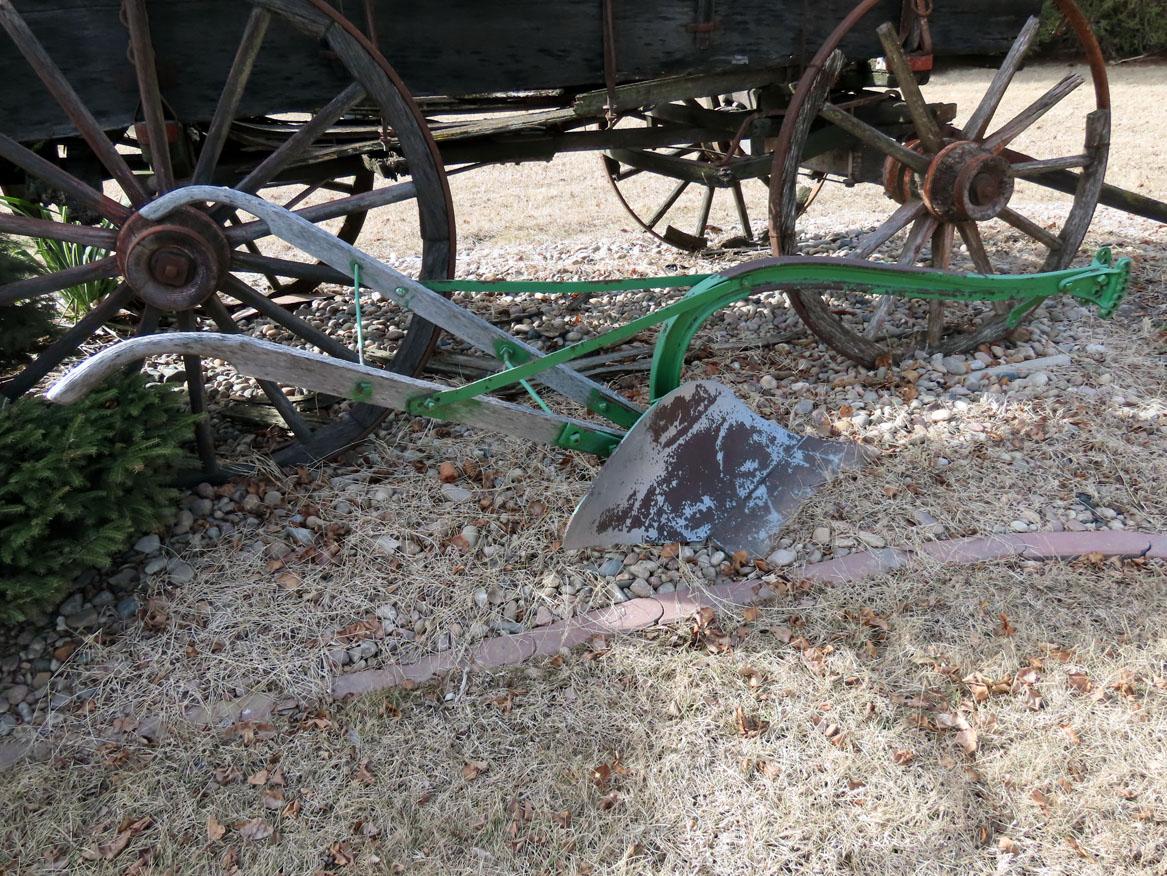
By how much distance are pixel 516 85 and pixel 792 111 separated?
1.03 metres

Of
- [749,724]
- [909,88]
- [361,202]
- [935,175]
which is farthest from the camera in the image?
[935,175]

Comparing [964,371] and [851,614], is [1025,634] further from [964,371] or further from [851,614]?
[964,371]

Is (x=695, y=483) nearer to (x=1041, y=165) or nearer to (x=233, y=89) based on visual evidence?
(x=233, y=89)

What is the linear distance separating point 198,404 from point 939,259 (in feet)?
9.99

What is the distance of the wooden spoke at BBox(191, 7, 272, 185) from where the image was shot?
9.40 feet

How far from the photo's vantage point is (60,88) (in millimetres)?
2744

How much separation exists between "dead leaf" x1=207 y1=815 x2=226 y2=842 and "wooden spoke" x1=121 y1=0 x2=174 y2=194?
1888 millimetres

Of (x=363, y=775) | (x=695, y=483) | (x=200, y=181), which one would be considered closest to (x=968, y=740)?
(x=695, y=483)

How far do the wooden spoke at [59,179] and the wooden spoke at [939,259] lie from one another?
3122 mm

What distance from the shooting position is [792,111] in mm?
3451

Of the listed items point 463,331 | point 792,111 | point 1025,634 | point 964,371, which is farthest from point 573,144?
point 1025,634

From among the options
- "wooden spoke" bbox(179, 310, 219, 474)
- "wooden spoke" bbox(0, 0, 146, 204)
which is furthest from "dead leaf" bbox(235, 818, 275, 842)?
"wooden spoke" bbox(0, 0, 146, 204)

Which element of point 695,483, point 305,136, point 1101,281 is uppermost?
point 305,136

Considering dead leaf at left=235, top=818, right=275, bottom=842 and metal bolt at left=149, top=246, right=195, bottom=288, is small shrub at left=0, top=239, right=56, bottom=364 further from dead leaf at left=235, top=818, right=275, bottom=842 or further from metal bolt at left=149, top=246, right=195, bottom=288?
dead leaf at left=235, top=818, right=275, bottom=842
